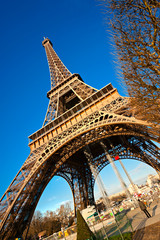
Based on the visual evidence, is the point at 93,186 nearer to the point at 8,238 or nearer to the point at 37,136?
the point at 37,136

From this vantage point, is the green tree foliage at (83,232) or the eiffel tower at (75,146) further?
the eiffel tower at (75,146)

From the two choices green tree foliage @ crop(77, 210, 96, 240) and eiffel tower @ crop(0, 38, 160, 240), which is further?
eiffel tower @ crop(0, 38, 160, 240)

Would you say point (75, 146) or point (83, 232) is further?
point (75, 146)

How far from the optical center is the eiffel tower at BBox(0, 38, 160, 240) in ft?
41.3

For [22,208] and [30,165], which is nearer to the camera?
[22,208]

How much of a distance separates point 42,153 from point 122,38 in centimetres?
1303

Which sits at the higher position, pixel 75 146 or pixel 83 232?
pixel 75 146

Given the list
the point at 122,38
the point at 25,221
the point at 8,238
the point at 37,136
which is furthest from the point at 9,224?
the point at 122,38

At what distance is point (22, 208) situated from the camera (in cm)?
1344

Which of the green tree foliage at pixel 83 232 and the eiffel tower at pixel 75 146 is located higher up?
the eiffel tower at pixel 75 146

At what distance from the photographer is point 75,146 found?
53.0 feet

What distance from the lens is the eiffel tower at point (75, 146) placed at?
12586 mm

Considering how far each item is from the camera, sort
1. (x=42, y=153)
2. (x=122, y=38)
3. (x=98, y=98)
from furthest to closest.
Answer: (x=98, y=98) < (x=42, y=153) < (x=122, y=38)

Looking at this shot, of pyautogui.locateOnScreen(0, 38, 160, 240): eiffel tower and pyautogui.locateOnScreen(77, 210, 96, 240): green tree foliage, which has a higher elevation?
pyautogui.locateOnScreen(0, 38, 160, 240): eiffel tower
